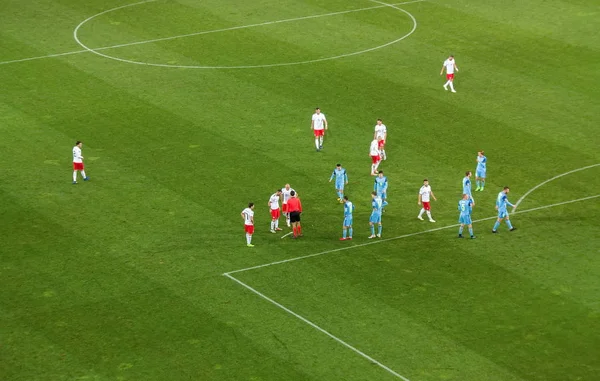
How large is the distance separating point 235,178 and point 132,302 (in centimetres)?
1063

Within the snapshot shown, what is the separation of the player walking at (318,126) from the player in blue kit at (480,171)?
6.81 m

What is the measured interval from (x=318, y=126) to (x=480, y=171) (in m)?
7.16

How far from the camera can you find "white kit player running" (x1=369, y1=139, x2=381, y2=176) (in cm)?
4775

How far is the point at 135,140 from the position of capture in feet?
168

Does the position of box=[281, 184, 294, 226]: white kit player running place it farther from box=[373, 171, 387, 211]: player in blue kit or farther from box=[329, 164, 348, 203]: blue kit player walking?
box=[373, 171, 387, 211]: player in blue kit

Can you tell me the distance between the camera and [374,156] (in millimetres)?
47906

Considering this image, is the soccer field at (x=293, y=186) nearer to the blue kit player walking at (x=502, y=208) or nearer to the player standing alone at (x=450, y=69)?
the blue kit player walking at (x=502, y=208)

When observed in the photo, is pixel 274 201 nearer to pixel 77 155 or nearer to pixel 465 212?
pixel 465 212

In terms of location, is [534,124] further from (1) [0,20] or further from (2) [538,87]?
(1) [0,20]

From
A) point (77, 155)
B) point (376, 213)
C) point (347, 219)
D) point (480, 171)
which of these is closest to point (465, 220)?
A: point (376, 213)

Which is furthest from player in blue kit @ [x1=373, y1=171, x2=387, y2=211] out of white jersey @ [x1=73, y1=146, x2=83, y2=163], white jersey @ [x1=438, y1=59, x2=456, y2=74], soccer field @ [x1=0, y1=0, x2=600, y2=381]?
white jersey @ [x1=438, y1=59, x2=456, y2=74]

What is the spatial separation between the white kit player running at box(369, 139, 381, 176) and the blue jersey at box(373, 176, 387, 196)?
319 centimetres

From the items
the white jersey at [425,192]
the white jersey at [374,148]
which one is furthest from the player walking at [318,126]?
the white jersey at [425,192]

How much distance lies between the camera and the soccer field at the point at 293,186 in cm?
3578
